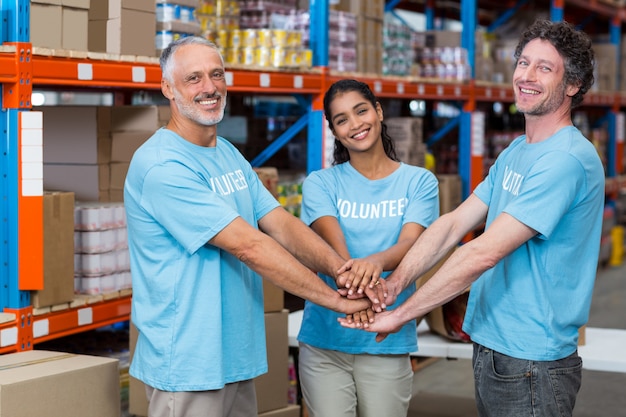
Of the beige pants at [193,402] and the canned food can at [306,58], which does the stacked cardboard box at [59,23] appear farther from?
the canned food can at [306,58]

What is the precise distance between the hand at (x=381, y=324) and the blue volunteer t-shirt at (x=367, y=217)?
0.07 m

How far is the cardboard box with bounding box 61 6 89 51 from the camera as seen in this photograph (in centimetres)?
399

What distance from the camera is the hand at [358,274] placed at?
10.1ft

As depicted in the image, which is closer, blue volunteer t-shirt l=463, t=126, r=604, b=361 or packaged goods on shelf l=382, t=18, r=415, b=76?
blue volunteer t-shirt l=463, t=126, r=604, b=361

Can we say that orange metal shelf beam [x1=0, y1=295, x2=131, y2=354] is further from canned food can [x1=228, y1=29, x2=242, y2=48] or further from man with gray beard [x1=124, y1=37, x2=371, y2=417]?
canned food can [x1=228, y1=29, x2=242, y2=48]

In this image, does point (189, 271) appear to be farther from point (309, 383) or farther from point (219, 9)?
point (219, 9)

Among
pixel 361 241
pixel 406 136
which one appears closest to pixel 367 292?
pixel 361 241

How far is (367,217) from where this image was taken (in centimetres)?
331

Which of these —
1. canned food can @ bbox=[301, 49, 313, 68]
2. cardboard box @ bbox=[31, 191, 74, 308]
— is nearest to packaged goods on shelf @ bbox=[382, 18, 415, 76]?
canned food can @ bbox=[301, 49, 313, 68]

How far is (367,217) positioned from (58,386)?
47.2 inches

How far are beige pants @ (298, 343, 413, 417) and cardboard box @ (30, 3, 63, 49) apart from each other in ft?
5.64

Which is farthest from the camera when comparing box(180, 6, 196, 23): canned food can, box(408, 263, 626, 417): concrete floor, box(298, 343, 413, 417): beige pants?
box(408, 263, 626, 417): concrete floor

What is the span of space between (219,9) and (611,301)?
535 cm

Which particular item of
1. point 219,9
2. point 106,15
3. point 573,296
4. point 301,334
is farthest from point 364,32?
point 573,296
